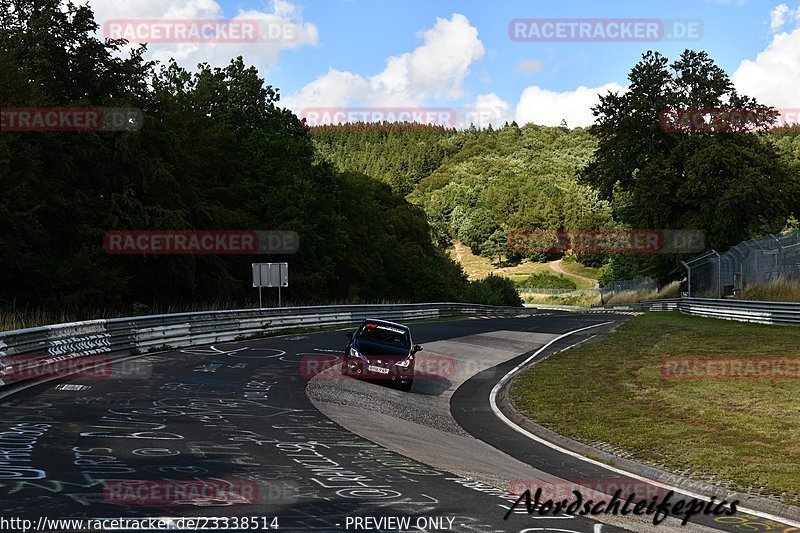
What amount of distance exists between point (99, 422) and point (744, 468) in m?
8.75

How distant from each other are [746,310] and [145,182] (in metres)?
31.6

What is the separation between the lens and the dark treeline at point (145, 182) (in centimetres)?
3953

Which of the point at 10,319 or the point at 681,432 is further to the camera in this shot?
the point at 10,319

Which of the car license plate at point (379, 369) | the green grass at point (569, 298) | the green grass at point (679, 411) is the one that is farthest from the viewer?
the green grass at point (569, 298)

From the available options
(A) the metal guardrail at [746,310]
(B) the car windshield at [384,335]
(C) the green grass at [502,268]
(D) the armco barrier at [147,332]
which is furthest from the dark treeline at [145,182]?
(C) the green grass at [502,268]

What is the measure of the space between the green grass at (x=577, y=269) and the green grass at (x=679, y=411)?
13026 cm

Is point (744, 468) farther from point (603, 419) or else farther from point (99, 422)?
point (99, 422)

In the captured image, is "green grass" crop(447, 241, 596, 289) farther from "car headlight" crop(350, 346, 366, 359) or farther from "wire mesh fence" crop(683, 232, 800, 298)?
"car headlight" crop(350, 346, 366, 359)

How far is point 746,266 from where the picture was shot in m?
40.4

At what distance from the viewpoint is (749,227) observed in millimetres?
58094

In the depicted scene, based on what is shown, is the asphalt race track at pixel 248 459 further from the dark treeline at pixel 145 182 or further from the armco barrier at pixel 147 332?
the dark treeline at pixel 145 182

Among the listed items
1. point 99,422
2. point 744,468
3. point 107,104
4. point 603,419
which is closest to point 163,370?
point 99,422

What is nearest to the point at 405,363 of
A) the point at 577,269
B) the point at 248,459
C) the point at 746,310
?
the point at 248,459

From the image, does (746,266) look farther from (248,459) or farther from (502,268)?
(502,268)
